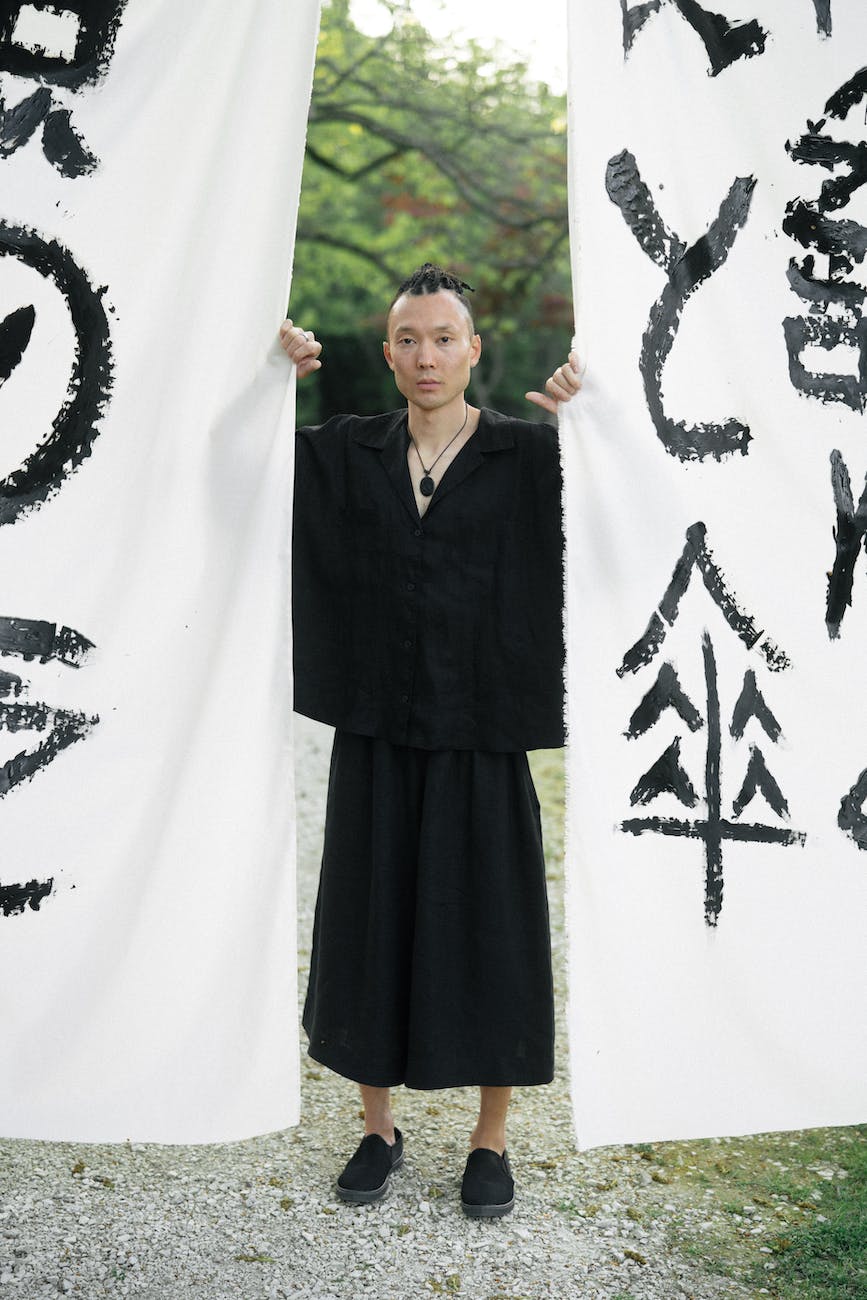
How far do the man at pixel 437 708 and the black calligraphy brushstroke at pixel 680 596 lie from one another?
8.9 inches

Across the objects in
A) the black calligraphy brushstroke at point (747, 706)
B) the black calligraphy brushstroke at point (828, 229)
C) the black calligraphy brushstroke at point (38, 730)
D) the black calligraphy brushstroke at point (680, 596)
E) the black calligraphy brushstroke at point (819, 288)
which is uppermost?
the black calligraphy brushstroke at point (828, 229)

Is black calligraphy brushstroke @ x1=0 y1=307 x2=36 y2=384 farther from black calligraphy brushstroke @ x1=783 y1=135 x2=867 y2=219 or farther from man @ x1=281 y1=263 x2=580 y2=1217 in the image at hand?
black calligraphy brushstroke @ x1=783 y1=135 x2=867 y2=219

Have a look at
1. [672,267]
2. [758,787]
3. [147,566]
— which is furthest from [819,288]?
[147,566]

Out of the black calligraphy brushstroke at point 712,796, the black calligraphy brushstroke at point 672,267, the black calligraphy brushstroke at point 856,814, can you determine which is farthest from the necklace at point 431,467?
the black calligraphy brushstroke at point 856,814

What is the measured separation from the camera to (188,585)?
2594 mm

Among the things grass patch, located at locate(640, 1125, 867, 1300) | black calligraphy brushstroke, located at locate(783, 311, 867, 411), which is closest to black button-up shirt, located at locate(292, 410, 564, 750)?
black calligraphy brushstroke, located at locate(783, 311, 867, 411)

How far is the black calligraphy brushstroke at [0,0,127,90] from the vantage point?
251cm

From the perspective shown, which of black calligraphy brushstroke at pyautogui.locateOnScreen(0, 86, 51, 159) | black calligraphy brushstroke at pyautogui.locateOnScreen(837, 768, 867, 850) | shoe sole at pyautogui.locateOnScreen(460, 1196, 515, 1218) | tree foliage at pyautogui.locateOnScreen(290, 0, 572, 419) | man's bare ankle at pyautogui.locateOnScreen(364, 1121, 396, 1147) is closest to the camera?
black calligraphy brushstroke at pyautogui.locateOnScreen(0, 86, 51, 159)

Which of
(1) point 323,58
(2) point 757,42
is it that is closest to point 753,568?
(2) point 757,42

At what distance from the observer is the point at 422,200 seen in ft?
35.4

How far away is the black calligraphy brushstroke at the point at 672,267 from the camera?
255cm

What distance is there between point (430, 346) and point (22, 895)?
4.77 ft

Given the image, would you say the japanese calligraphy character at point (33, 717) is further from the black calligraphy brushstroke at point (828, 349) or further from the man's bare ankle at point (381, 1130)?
the black calligraphy brushstroke at point (828, 349)

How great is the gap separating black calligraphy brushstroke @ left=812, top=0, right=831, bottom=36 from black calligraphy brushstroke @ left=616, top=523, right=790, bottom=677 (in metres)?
1.10
